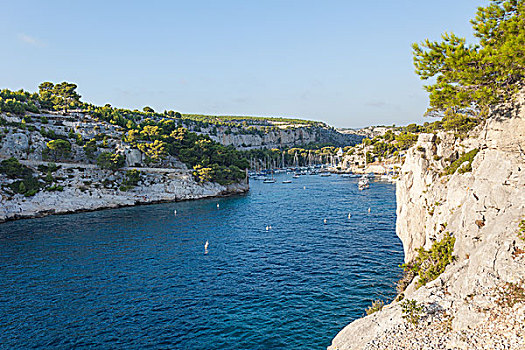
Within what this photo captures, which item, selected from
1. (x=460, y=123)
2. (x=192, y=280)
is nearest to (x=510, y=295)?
(x=460, y=123)

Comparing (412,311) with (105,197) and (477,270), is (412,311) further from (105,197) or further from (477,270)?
(105,197)

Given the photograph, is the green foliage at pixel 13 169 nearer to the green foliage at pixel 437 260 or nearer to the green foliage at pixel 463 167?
the green foliage at pixel 437 260

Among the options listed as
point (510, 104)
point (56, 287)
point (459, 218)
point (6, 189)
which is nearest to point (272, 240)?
point (56, 287)

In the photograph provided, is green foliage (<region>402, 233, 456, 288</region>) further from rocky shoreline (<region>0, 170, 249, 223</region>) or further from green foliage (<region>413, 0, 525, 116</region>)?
rocky shoreline (<region>0, 170, 249, 223</region>)

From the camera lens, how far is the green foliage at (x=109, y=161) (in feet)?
271

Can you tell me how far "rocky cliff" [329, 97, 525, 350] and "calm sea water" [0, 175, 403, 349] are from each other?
26.7 feet

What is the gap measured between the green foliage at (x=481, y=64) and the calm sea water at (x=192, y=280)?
56.8 feet

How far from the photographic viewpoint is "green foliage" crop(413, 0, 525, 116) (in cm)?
1964

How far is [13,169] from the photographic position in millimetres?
68812

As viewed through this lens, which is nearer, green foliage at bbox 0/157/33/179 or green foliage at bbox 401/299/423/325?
green foliage at bbox 401/299/423/325

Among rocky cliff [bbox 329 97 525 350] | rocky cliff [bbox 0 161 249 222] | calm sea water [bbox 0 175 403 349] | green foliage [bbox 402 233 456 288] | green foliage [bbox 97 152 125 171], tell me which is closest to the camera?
rocky cliff [bbox 329 97 525 350]

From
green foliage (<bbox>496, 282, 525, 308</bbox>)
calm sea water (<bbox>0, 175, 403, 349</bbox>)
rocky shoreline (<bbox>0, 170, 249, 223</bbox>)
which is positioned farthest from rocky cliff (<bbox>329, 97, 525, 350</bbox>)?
rocky shoreline (<bbox>0, 170, 249, 223</bbox>)

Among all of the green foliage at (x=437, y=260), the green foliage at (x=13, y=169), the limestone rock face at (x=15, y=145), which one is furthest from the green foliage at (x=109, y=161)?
the green foliage at (x=437, y=260)

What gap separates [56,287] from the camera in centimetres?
3117
